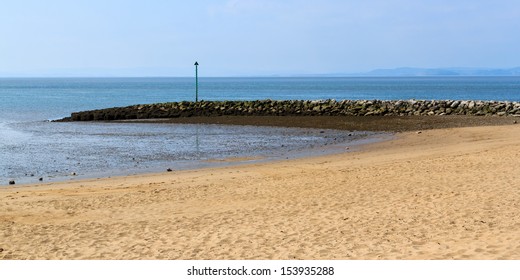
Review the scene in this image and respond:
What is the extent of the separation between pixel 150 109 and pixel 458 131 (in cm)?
2493

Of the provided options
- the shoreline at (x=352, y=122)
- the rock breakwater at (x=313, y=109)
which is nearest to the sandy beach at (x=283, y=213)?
the shoreline at (x=352, y=122)

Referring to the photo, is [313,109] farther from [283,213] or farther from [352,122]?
[283,213]

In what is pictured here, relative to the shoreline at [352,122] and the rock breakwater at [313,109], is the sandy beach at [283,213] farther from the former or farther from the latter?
the rock breakwater at [313,109]

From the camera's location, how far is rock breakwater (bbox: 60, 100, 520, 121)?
4122 centimetres

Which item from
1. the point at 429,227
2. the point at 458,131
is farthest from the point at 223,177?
the point at 458,131

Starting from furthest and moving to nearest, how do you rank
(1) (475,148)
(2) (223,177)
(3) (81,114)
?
(3) (81,114)
(1) (475,148)
(2) (223,177)

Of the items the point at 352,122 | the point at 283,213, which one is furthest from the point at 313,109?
the point at 283,213

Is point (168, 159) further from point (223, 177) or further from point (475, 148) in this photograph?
point (475, 148)

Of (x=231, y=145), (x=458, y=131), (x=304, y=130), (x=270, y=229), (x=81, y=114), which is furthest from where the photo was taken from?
(x=81, y=114)

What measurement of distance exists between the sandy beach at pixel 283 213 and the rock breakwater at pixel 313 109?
2316 cm

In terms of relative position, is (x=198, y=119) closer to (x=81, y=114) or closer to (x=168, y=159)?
(x=81, y=114)

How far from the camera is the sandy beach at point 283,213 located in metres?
9.24

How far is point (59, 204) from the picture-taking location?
13109 millimetres

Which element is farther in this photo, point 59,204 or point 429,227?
point 59,204
